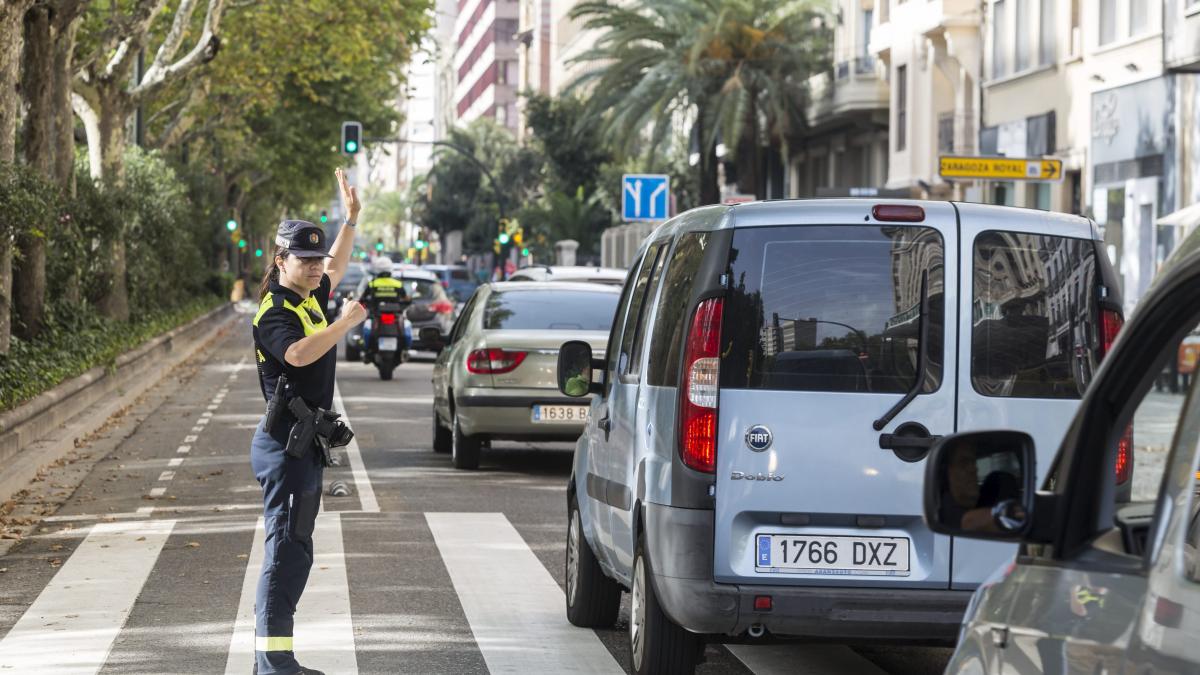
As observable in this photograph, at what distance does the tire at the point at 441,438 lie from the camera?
1750cm

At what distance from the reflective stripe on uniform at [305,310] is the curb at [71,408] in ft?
21.9

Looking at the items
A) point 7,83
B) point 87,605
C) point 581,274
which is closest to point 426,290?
point 581,274

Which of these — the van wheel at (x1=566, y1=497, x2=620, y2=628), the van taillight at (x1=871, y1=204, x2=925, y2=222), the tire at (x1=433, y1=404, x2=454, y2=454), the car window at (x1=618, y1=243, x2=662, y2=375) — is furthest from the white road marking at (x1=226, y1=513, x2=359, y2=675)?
the tire at (x1=433, y1=404, x2=454, y2=454)

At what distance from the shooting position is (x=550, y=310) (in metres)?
16.4

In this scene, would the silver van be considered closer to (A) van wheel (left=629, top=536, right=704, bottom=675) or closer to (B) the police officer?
(A) van wheel (left=629, top=536, right=704, bottom=675)

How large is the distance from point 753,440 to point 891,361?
Answer: 1.73 feet

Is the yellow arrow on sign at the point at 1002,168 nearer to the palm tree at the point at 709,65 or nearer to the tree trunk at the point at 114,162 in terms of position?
the tree trunk at the point at 114,162

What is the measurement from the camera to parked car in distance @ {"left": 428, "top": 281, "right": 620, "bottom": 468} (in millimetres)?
15508

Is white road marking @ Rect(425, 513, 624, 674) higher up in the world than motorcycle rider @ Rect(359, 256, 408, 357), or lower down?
lower down

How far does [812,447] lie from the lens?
6.47 metres

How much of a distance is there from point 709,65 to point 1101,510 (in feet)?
138

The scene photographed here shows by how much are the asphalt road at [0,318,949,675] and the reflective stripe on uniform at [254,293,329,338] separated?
134 centimetres

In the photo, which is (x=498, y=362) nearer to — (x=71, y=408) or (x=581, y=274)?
(x=581, y=274)

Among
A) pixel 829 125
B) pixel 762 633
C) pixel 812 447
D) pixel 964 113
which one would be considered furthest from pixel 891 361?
pixel 829 125
